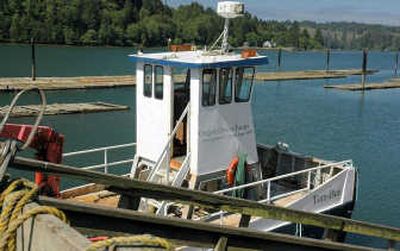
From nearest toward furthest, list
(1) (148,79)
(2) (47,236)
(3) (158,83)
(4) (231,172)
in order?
(2) (47,236), (4) (231,172), (3) (158,83), (1) (148,79)

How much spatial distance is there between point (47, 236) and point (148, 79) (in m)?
10.4

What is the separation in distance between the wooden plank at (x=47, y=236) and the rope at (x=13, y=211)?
0.03 metres

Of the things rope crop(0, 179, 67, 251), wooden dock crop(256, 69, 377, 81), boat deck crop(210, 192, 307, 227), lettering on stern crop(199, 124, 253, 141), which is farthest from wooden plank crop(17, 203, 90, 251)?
wooden dock crop(256, 69, 377, 81)

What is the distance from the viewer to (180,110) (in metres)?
12.8

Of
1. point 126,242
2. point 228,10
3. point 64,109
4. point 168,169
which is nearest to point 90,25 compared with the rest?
point 64,109

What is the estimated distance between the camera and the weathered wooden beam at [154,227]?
299 centimetres

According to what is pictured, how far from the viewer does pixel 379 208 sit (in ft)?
68.3

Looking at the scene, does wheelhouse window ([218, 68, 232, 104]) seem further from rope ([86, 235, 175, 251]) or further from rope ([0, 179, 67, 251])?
rope ([86, 235, 175, 251])

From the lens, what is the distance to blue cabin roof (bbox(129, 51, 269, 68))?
1162cm

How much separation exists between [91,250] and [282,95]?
58.9 m

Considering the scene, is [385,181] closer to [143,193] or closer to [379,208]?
[379,208]

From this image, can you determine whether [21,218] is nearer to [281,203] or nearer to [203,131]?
[203,131]

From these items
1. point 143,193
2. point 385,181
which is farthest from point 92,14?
point 143,193

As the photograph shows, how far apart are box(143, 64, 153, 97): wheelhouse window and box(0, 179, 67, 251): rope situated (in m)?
10.0
